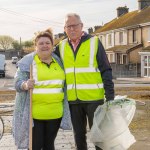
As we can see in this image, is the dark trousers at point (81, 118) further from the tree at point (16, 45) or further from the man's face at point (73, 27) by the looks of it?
the tree at point (16, 45)

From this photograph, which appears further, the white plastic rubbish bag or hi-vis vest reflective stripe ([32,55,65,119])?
the white plastic rubbish bag

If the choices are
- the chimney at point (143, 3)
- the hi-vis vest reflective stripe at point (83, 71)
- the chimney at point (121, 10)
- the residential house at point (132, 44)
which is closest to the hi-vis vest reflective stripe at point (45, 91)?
the hi-vis vest reflective stripe at point (83, 71)

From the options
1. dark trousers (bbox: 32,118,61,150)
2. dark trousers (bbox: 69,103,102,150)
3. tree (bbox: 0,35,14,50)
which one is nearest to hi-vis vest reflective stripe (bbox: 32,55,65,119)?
dark trousers (bbox: 32,118,61,150)

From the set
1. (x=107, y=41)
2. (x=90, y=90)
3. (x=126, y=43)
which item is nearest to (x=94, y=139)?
(x=90, y=90)

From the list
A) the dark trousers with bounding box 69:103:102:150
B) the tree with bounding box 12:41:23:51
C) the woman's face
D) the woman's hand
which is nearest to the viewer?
the woman's hand

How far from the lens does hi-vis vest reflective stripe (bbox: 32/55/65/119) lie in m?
4.80

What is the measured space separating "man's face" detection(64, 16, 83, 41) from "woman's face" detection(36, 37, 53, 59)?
1.26ft

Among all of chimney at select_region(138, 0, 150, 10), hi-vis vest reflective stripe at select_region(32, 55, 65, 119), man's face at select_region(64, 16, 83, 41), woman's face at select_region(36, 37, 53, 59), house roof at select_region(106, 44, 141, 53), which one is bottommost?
hi-vis vest reflective stripe at select_region(32, 55, 65, 119)

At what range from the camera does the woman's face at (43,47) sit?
4.78 meters

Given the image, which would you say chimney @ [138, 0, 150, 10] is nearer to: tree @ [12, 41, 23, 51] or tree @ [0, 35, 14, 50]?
tree @ [12, 41, 23, 51]

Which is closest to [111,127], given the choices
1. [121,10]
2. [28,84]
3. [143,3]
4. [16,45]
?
[28,84]

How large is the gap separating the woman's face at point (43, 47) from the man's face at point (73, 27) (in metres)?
0.38

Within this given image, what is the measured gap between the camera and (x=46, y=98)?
189 inches

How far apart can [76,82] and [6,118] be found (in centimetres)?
633
